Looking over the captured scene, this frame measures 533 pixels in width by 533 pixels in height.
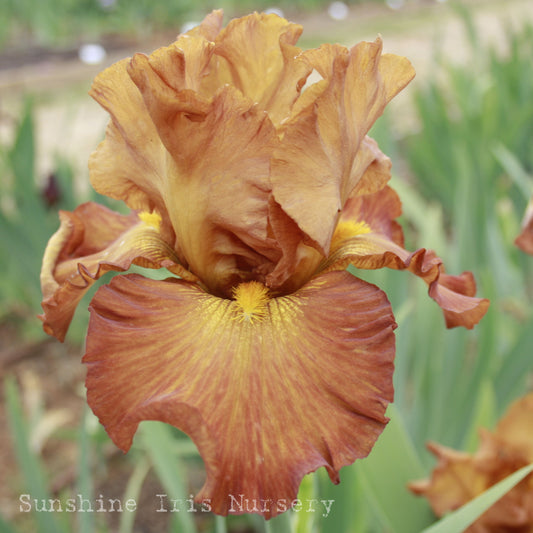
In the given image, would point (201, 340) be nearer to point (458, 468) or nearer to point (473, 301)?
point (473, 301)

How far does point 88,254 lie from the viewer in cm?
71

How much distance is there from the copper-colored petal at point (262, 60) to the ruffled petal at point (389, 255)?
0.15 meters

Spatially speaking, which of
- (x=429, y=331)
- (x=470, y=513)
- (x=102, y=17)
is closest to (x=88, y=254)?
(x=470, y=513)

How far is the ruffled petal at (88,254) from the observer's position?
0.57m

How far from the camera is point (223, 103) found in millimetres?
538

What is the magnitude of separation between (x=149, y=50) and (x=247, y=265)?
17.8ft

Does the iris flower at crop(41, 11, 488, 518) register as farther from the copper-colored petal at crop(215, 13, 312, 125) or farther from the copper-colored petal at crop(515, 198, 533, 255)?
the copper-colored petal at crop(515, 198, 533, 255)

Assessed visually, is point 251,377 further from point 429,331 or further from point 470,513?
point 429,331

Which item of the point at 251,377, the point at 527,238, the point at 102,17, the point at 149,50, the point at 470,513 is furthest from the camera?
the point at 102,17

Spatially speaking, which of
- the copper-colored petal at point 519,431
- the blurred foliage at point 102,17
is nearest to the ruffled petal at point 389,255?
the copper-colored petal at point 519,431

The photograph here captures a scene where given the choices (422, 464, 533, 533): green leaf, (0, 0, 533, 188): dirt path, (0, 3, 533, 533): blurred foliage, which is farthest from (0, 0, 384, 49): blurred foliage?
(422, 464, 533, 533): green leaf

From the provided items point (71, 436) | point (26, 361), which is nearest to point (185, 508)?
point (71, 436)

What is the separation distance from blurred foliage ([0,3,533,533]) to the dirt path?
0.36 metres

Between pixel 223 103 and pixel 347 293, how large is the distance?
7.9 inches
